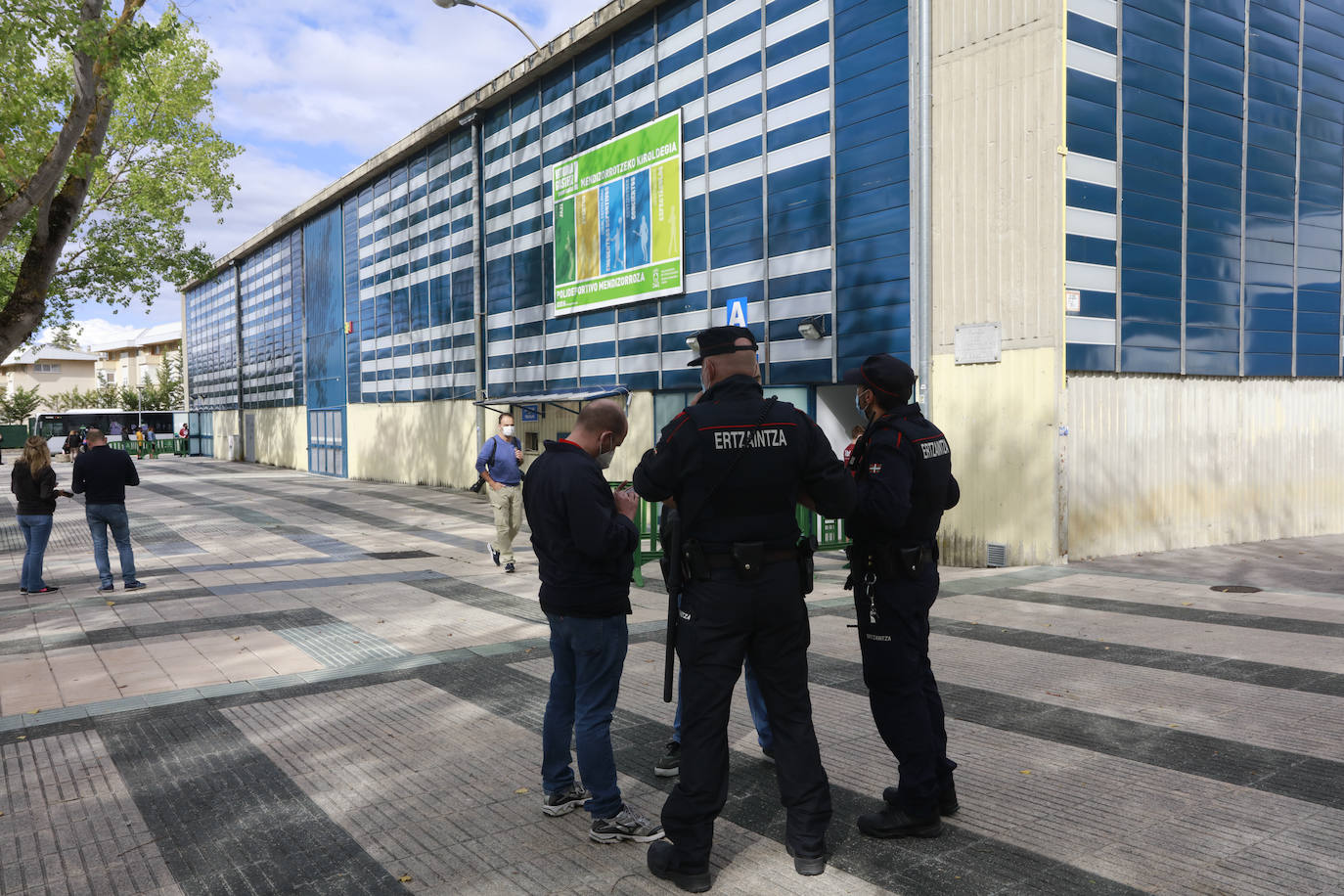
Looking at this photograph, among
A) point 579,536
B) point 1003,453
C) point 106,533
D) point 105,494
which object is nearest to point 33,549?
point 106,533

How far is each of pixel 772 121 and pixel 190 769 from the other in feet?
41.5

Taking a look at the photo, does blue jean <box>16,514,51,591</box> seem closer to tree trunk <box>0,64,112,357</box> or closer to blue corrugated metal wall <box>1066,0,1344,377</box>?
tree trunk <box>0,64,112,357</box>

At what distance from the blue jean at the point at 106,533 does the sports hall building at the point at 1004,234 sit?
8639mm

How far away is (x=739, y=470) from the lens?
3.40 meters

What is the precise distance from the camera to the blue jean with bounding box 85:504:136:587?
32.7 feet

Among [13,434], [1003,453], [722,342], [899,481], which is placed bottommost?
[13,434]

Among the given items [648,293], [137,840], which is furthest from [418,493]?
[137,840]

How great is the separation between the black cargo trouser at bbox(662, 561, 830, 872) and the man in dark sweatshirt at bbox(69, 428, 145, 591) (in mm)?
8802

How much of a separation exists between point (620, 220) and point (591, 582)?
15.3 meters

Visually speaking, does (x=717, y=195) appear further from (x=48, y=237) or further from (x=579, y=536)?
(x=579, y=536)

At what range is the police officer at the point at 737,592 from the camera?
11.1ft

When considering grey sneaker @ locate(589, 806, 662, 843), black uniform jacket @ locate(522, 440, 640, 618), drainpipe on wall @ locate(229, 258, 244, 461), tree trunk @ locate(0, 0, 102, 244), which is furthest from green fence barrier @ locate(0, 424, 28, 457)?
grey sneaker @ locate(589, 806, 662, 843)

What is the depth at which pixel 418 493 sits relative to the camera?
79.7 ft

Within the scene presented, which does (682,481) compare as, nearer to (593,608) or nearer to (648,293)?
(593,608)
